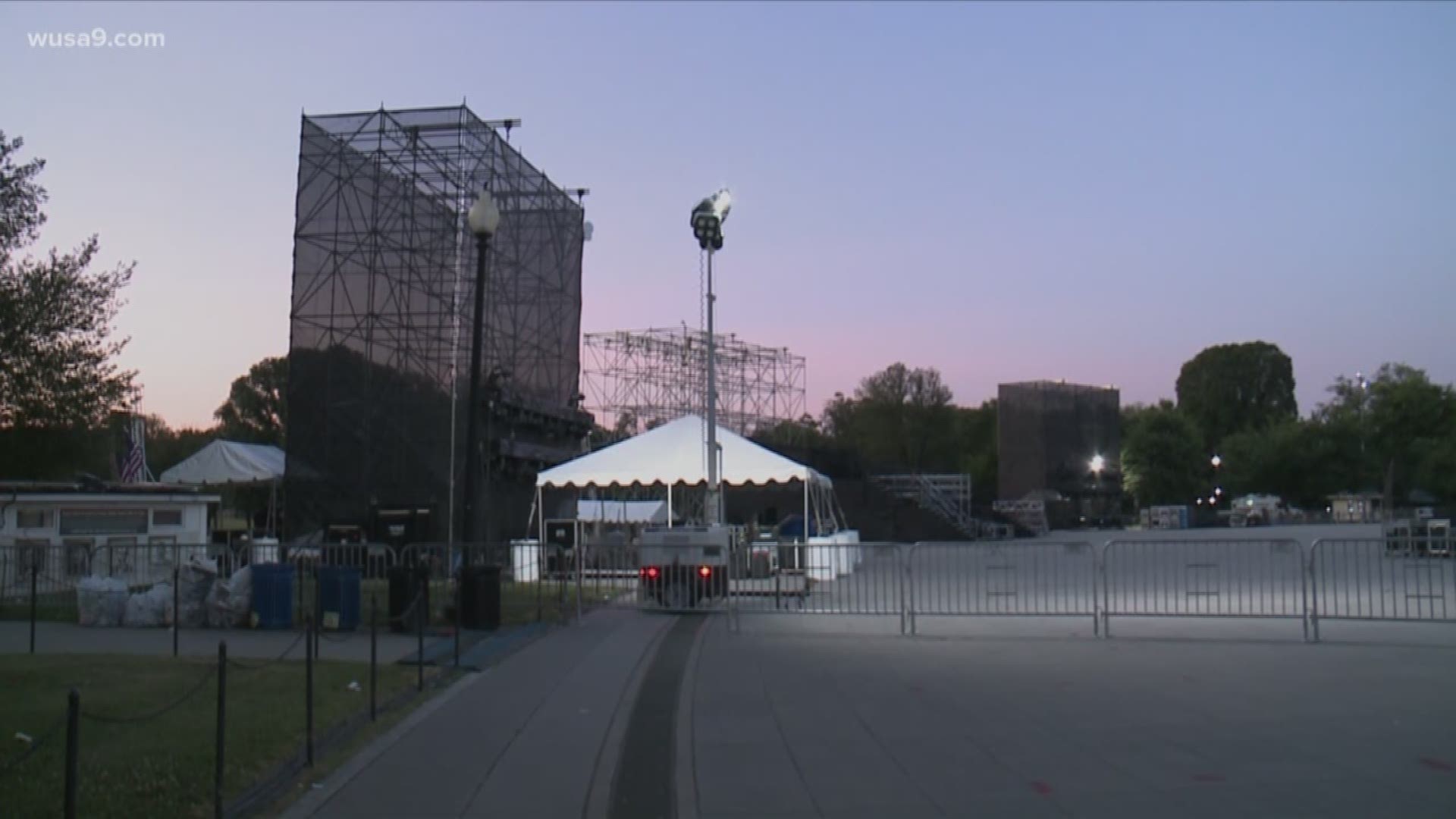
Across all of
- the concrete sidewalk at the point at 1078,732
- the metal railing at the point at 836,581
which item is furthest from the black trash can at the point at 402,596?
the concrete sidewalk at the point at 1078,732

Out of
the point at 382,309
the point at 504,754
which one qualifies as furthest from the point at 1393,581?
the point at 382,309

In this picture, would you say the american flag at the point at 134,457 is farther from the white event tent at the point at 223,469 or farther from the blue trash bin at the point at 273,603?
the blue trash bin at the point at 273,603

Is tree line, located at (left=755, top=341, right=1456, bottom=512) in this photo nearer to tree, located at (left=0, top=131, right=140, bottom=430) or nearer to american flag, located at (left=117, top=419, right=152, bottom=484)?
american flag, located at (left=117, top=419, right=152, bottom=484)

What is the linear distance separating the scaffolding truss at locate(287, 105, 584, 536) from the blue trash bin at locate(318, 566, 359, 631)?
1891 cm

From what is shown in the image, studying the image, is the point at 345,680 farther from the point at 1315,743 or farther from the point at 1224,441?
the point at 1224,441

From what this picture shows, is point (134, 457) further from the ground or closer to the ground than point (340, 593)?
further from the ground

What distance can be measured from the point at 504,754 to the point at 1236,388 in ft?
398

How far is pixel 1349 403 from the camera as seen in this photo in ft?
304

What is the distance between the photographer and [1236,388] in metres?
120

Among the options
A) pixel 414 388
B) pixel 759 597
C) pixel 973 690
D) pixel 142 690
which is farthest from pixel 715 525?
pixel 414 388

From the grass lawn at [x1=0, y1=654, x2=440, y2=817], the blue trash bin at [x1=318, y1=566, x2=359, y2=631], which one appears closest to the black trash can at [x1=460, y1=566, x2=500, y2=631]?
the blue trash bin at [x1=318, y1=566, x2=359, y2=631]

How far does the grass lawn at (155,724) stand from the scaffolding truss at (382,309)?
23.2 meters

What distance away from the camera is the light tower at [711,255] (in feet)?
79.7

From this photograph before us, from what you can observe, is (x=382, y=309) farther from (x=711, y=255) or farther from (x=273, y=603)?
(x=273, y=603)
